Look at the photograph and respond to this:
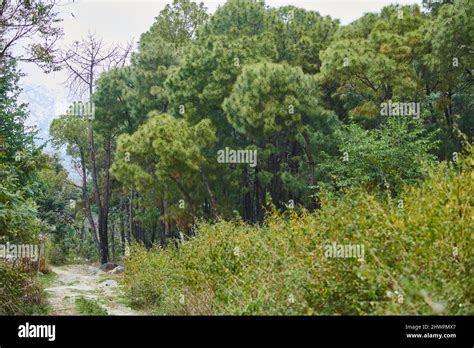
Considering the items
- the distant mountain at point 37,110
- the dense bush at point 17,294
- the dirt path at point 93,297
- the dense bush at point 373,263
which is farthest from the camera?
the distant mountain at point 37,110

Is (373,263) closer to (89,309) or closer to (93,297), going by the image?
(89,309)

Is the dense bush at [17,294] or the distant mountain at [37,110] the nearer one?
the dense bush at [17,294]

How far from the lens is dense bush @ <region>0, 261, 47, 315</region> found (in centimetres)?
712

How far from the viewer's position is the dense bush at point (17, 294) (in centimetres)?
712

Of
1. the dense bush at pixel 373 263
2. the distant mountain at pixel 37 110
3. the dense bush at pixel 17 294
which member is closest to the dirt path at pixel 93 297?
the dense bush at pixel 17 294

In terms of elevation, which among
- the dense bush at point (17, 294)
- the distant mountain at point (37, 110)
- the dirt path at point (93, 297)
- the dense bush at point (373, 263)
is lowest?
the dirt path at point (93, 297)

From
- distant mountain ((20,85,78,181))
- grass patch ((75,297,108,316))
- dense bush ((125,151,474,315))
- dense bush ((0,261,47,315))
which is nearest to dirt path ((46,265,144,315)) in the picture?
grass patch ((75,297,108,316))

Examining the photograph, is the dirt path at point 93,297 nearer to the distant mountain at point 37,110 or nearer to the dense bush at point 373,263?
the dense bush at point 373,263

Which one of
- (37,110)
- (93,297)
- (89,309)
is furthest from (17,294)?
(37,110)

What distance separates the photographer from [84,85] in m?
22.9

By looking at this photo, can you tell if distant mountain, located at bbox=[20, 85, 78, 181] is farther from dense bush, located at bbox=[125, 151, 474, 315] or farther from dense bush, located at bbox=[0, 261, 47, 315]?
dense bush, located at bbox=[125, 151, 474, 315]

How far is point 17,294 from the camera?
25.4 ft
